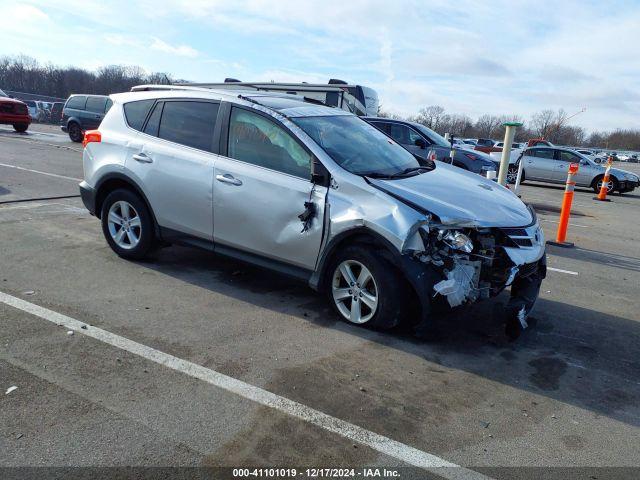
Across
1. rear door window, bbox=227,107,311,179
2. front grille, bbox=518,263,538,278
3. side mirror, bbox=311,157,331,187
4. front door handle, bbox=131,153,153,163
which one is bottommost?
front grille, bbox=518,263,538,278

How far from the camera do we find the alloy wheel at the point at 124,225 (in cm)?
604

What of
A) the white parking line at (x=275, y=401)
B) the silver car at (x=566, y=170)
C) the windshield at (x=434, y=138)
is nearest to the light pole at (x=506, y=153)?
the windshield at (x=434, y=138)

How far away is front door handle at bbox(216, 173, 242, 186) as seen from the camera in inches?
201

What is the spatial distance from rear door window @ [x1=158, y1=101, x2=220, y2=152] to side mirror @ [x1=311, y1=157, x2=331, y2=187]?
1272 mm

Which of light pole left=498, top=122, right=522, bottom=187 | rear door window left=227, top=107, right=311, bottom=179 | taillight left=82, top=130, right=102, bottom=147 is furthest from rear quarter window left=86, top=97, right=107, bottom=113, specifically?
rear door window left=227, top=107, right=311, bottom=179

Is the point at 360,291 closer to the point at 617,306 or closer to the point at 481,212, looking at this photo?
the point at 481,212

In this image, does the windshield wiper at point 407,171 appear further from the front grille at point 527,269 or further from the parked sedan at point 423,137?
the parked sedan at point 423,137

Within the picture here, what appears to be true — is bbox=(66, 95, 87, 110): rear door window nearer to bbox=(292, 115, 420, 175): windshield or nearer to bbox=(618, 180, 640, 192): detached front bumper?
bbox=(292, 115, 420, 175): windshield

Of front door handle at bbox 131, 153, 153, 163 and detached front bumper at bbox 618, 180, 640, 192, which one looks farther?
detached front bumper at bbox 618, 180, 640, 192

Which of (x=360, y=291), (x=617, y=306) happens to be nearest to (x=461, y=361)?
(x=360, y=291)

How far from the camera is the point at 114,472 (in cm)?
273

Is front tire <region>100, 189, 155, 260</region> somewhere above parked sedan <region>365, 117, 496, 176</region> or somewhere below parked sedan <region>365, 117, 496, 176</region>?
below

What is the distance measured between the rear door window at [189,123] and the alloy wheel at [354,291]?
1.90 metres

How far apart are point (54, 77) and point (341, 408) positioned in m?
82.0
